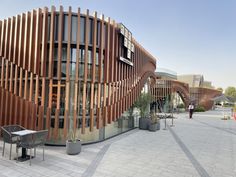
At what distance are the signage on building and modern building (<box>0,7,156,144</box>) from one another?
79cm

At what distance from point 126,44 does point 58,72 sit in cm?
461

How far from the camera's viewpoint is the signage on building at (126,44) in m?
9.90

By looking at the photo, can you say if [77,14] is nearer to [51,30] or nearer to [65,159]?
[51,30]

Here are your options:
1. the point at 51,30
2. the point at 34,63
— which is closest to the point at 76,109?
the point at 34,63

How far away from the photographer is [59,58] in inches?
295

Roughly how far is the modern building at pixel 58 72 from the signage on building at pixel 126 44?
0.79 m

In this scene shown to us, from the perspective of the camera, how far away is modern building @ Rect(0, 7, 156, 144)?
24.8ft

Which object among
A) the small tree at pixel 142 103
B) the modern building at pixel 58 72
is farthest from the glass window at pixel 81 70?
the small tree at pixel 142 103

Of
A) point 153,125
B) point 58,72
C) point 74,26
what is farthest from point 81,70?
point 153,125

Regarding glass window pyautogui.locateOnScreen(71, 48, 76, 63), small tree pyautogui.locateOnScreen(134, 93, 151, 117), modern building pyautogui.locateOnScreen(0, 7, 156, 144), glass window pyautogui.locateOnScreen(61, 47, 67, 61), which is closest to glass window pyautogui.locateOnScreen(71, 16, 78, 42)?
modern building pyautogui.locateOnScreen(0, 7, 156, 144)

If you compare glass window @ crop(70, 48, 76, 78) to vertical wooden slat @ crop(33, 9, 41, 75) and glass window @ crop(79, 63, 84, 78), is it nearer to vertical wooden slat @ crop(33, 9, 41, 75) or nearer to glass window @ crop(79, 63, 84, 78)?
glass window @ crop(79, 63, 84, 78)

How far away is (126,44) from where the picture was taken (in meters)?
10.3

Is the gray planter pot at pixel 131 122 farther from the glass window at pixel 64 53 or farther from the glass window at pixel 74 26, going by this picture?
the glass window at pixel 74 26

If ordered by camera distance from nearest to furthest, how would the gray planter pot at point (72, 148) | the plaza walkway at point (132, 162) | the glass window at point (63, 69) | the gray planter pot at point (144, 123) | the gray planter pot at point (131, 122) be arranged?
the plaza walkway at point (132, 162) → the gray planter pot at point (72, 148) → the glass window at point (63, 69) → the gray planter pot at point (131, 122) → the gray planter pot at point (144, 123)
